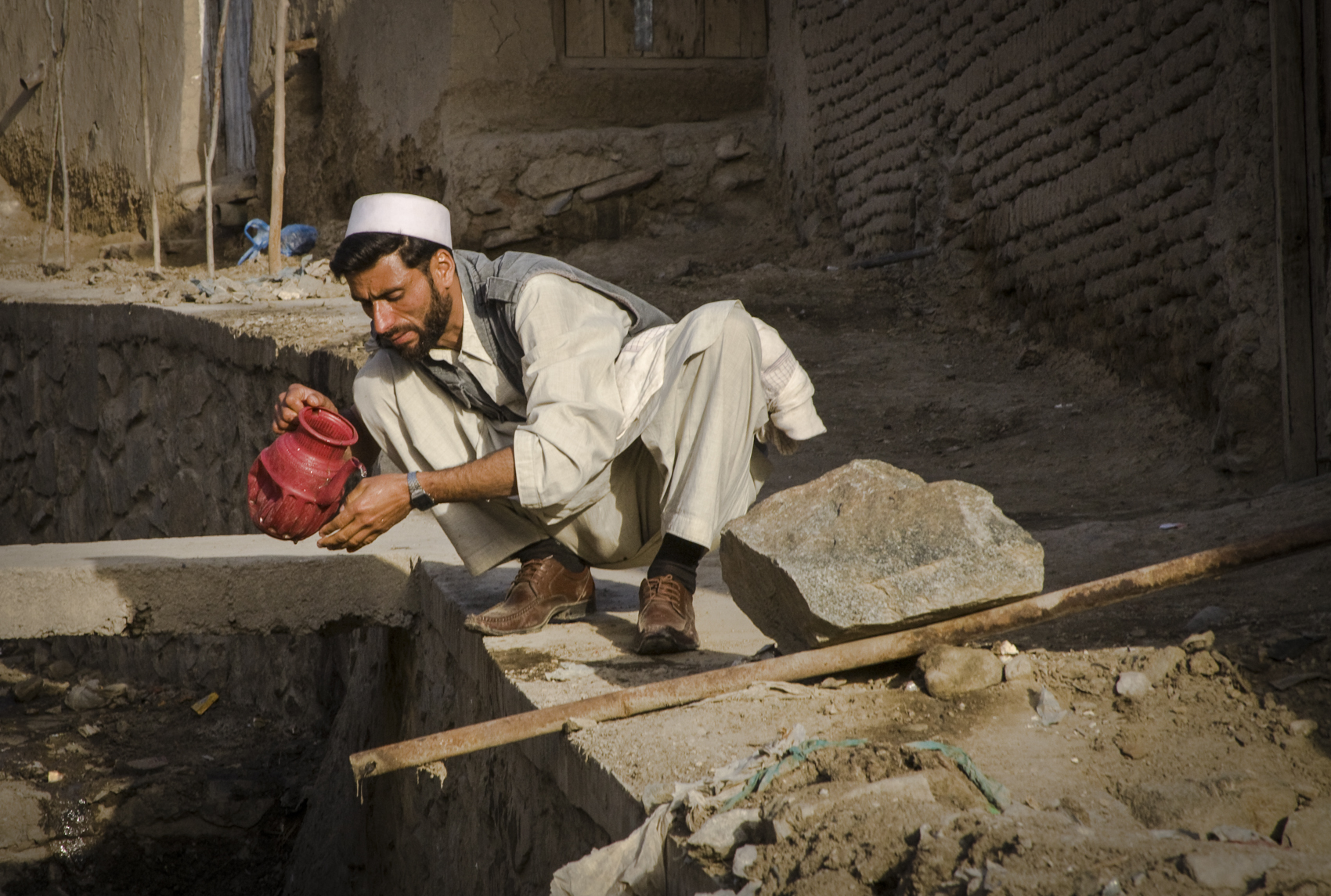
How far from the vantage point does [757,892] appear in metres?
1.27

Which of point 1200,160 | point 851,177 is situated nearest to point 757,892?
point 1200,160

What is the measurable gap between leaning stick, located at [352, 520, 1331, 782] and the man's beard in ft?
2.81

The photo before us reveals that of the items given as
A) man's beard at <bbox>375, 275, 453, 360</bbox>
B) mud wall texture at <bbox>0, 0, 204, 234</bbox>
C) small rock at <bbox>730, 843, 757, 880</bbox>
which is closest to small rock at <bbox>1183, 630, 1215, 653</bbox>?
small rock at <bbox>730, 843, 757, 880</bbox>

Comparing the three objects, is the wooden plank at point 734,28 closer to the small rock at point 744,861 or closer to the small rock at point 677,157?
the small rock at point 677,157

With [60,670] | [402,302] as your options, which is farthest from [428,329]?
[60,670]

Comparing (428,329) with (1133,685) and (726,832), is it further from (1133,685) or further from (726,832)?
(1133,685)

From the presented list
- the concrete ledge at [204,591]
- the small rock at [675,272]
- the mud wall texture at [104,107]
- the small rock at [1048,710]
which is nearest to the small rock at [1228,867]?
the small rock at [1048,710]

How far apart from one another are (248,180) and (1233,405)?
862 centimetres

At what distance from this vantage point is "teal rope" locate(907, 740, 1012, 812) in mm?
1364

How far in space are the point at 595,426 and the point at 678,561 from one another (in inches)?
13.3

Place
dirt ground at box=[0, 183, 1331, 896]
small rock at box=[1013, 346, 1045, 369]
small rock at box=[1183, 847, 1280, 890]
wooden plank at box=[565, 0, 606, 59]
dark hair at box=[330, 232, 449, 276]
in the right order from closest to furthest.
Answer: small rock at box=[1183, 847, 1280, 890], dirt ground at box=[0, 183, 1331, 896], dark hair at box=[330, 232, 449, 276], small rock at box=[1013, 346, 1045, 369], wooden plank at box=[565, 0, 606, 59]

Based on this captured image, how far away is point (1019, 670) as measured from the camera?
1803mm

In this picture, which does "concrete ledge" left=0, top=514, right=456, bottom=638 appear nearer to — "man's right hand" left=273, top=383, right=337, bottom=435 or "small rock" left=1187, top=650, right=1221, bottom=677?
"man's right hand" left=273, top=383, right=337, bottom=435

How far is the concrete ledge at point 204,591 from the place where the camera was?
9.98 feet
